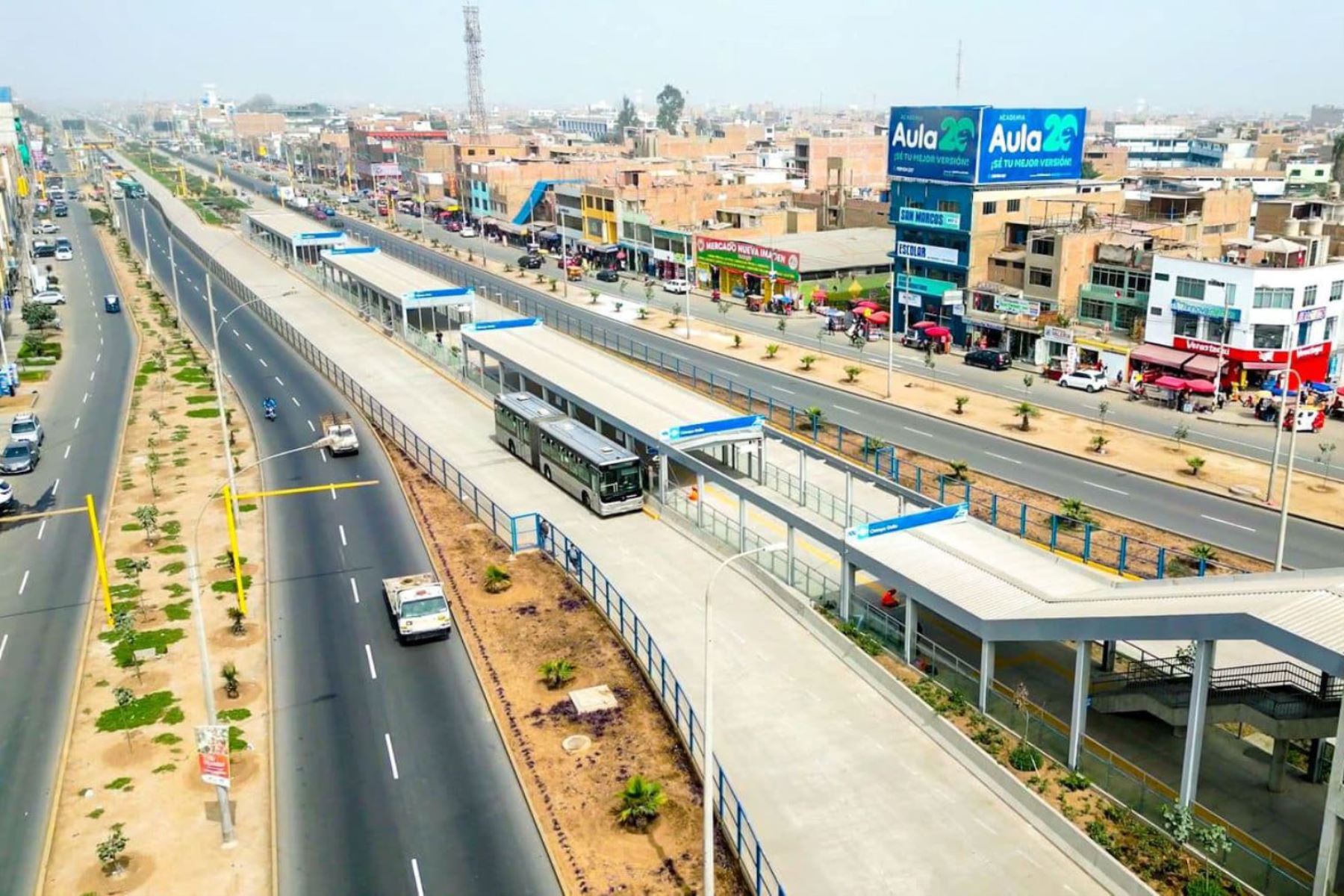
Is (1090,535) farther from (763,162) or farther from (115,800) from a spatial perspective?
(763,162)

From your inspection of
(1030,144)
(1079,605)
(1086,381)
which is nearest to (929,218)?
(1030,144)

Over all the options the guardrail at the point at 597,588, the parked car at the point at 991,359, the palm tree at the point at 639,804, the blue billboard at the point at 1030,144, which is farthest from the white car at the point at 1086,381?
the palm tree at the point at 639,804

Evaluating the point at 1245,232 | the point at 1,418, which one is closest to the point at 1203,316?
the point at 1245,232

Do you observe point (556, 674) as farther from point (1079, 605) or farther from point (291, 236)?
point (291, 236)

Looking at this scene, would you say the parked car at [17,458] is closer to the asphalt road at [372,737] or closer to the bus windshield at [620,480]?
the asphalt road at [372,737]

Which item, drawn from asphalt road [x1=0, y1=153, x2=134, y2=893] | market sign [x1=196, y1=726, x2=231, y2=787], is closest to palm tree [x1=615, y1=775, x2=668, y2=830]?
market sign [x1=196, y1=726, x2=231, y2=787]
